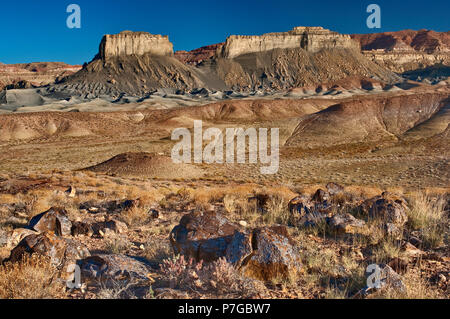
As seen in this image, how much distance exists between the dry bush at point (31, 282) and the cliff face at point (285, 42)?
142 metres

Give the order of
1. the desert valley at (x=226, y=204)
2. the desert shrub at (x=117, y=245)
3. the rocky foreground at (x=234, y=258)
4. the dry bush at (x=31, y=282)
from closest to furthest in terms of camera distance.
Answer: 1. the dry bush at (x=31, y=282)
2. the rocky foreground at (x=234, y=258)
3. the desert valley at (x=226, y=204)
4. the desert shrub at (x=117, y=245)

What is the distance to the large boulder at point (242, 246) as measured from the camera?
3.94 meters

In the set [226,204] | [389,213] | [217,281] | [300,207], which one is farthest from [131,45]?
[217,281]

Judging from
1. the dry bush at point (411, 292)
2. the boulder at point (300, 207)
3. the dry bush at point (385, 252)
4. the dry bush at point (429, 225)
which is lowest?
the dry bush at point (411, 292)

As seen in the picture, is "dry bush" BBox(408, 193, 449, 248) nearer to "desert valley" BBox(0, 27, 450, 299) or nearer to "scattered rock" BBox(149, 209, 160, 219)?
"desert valley" BBox(0, 27, 450, 299)

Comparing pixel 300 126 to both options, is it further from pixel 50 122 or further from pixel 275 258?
pixel 275 258

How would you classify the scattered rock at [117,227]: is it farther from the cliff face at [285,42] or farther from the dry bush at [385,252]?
the cliff face at [285,42]

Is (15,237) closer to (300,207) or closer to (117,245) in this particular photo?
(117,245)

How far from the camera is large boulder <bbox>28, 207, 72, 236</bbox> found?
6027mm

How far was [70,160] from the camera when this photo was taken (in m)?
36.2

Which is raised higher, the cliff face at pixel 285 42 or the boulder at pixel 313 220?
the cliff face at pixel 285 42

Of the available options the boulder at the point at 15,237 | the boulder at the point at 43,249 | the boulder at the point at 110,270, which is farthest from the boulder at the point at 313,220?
the boulder at the point at 15,237
